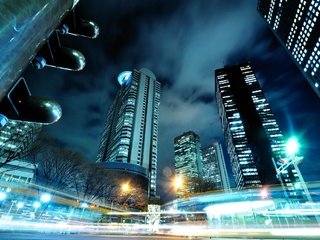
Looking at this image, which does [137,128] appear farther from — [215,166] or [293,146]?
[293,146]

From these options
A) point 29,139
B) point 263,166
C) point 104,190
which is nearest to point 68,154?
point 29,139

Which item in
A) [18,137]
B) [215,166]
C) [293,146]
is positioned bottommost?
[293,146]

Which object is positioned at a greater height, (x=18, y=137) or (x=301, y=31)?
(x=301, y=31)

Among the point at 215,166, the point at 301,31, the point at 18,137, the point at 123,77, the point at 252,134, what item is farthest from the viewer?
the point at 123,77

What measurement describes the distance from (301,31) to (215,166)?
121678 mm

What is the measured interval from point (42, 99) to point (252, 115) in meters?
147

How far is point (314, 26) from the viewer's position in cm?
7656

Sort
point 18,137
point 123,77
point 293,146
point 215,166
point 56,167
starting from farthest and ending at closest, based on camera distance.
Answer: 1. point 123,77
2. point 215,166
3. point 56,167
4. point 18,137
5. point 293,146

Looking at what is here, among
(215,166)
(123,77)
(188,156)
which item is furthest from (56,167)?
(215,166)

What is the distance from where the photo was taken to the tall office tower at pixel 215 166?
155950 mm

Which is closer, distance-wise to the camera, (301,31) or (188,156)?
(301,31)

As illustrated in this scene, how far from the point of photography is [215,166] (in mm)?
173375

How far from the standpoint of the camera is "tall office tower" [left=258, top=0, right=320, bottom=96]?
76.9 metres

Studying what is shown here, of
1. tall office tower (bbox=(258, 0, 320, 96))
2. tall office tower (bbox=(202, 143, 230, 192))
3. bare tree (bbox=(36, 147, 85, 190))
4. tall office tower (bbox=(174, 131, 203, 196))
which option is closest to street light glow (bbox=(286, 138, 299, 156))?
bare tree (bbox=(36, 147, 85, 190))
